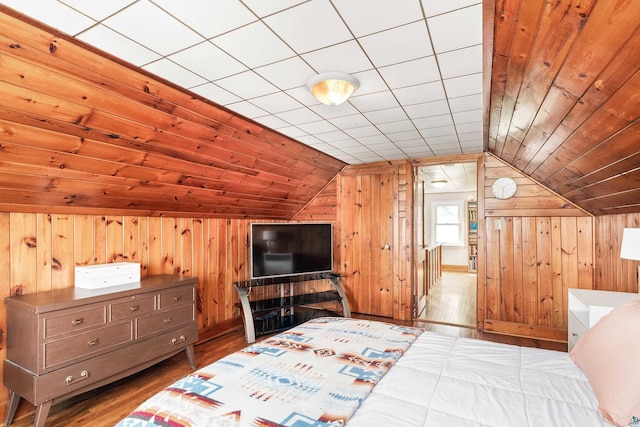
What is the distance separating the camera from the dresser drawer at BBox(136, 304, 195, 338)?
272cm

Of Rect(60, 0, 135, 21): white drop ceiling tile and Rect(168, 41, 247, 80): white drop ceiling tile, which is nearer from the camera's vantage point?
Rect(60, 0, 135, 21): white drop ceiling tile

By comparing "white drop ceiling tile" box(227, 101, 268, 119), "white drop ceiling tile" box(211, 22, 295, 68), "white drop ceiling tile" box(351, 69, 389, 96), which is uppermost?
"white drop ceiling tile" box(211, 22, 295, 68)

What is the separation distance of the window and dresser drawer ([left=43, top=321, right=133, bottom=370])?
8545 mm

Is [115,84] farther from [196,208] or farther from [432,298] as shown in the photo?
[432,298]

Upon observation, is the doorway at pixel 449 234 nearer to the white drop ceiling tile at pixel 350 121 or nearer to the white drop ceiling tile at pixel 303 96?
the white drop ceiling tile at pixel 350 121

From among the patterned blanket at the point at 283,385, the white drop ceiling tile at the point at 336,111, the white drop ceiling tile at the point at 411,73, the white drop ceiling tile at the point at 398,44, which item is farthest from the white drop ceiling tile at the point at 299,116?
the patterned blanket at the point at 283,385

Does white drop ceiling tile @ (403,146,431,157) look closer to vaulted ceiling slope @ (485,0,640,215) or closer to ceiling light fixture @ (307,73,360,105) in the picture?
vaulted ceiling slope @ (485,0,640,215)

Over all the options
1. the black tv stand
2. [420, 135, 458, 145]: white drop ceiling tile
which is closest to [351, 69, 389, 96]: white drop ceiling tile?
[420, 135, 458, 145]: white drop ceiling tile

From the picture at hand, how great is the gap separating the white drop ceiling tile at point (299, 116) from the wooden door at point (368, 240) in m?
2.10

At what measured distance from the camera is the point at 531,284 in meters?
4.03

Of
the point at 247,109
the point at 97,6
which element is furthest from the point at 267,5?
the point at 247,109

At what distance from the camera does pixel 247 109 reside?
2.73 m

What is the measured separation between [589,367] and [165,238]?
11.5 feet

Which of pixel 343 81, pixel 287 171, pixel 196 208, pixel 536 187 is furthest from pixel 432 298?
pixel 343 81
